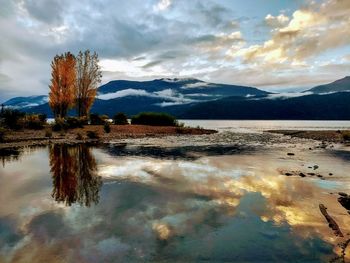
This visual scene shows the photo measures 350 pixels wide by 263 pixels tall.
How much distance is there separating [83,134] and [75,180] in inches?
1261

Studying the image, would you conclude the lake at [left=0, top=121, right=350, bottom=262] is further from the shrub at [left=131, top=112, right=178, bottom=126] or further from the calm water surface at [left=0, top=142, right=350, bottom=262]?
the shrub at [left=131, top=112, right=178, bottom=126]

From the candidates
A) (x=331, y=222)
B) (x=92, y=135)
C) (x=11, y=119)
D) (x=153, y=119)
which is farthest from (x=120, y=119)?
(x=331, y=222)

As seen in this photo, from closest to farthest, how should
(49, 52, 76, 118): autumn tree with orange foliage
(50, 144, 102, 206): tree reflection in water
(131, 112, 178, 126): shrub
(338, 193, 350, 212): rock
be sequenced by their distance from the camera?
(338, 193, 350, 212): rock
(50, 144, 102, 206): tree reflection in water
(49, 52, 76, 118): autumn tree with orange foliage
(131, 112, 178, 126): shrub

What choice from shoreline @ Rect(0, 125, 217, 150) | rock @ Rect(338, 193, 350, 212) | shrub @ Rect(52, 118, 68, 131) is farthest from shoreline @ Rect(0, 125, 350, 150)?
rock @ Rect(338, 193, 350, 212)

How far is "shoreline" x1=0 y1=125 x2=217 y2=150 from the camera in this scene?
37.2 m

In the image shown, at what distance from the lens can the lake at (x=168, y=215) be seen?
312 inches

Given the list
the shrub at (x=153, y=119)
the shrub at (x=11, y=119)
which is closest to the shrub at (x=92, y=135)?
the shrub at (x=11, y=119)

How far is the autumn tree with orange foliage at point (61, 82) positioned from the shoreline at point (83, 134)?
964 cm

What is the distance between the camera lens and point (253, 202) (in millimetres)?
12461

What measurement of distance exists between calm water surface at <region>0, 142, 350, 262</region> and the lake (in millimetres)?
29

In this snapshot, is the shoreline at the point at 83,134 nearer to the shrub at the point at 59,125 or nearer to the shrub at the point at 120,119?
the shrub at the point at 59,125

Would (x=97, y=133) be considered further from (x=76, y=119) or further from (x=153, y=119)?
(x=153, y=119)

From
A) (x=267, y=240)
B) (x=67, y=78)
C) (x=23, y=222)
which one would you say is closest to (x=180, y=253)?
(x=267, y=240)

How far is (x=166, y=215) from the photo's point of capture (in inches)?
427
